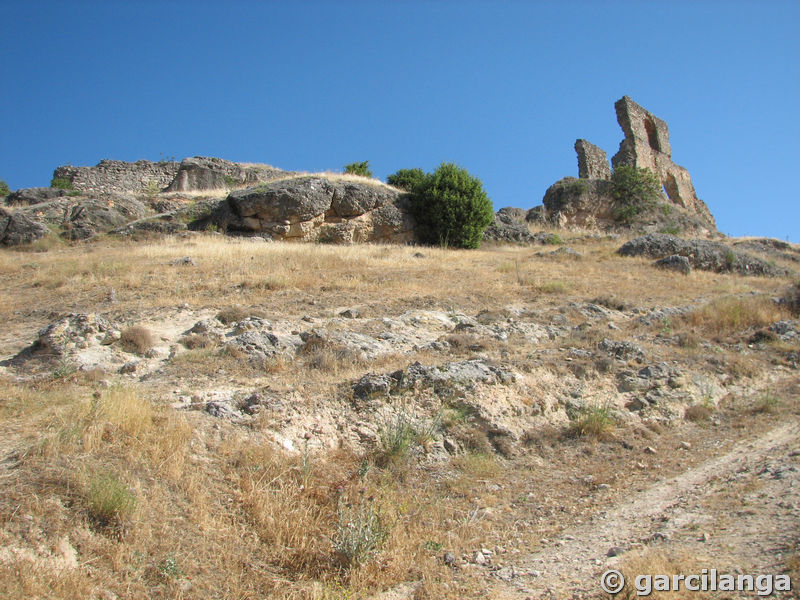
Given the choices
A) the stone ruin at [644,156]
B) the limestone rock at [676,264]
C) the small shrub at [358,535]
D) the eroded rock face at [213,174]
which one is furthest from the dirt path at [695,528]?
the stone ruin at [644,156]

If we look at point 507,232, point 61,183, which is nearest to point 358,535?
point 507,232

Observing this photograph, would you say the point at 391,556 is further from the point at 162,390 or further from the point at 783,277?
the point at 783,277

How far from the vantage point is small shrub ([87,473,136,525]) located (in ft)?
11.8

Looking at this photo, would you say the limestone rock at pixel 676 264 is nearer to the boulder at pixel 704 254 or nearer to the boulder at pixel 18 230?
the boulder at pixel 704 254

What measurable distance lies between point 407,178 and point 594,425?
19.9 metres

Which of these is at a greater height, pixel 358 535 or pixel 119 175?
pixel 119 175

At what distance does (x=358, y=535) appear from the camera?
3.87 meters

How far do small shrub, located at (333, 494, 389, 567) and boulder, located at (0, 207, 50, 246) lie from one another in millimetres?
17581

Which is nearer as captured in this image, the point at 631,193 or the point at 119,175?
the point at 631,193

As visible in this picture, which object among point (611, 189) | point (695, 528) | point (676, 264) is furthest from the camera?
point (611, 189)

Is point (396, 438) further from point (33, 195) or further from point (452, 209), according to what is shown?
point (33, 195)

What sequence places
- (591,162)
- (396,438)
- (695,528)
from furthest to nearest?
(591,162)
(396,438)
(695,528)

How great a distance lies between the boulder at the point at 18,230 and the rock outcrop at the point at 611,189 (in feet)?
70.8

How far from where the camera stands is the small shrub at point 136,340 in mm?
7285
